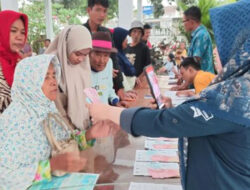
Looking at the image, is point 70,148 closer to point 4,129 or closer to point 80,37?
point 4,129

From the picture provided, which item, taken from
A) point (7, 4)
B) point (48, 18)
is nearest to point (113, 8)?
point (7, 4)

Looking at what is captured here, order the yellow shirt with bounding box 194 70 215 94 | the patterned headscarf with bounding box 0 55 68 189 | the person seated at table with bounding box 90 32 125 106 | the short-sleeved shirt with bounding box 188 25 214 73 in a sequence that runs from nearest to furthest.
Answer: the patterned headscarf with bounding box 0 55 68 189
the person seated at table with bounding box 90 32 125 106
the yellow shirt with bounding box 194 70 215 94
the short-sleeved shirt with bounding box 188 25 214 73

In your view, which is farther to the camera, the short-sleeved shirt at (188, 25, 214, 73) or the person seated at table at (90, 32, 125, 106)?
the short-sleeved shirt at (188, 25, 214, 73)

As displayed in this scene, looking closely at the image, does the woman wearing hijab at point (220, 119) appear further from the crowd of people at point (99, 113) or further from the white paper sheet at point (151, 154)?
Result: the white paper sheet at point (151, 154)

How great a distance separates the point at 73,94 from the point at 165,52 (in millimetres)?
5299

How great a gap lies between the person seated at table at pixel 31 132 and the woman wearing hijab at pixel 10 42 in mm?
479

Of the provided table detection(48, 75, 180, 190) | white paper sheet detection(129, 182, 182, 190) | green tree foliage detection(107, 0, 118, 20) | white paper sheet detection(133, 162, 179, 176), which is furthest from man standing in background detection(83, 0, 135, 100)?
green tree foliage detection(107, 0, 118, 20)

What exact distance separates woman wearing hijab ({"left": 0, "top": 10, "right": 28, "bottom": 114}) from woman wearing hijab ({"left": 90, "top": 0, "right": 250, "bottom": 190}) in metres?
0.99

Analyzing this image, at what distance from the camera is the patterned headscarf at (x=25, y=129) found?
90 centimetres

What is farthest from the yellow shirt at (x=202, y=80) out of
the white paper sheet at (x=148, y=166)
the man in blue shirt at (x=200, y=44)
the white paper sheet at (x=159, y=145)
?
the white paper sheet at (x=148, y=166)

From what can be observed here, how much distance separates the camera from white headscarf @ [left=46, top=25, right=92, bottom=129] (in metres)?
1.42

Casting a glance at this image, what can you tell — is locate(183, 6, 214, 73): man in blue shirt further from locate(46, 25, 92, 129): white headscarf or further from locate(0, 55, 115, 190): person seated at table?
locate(0, 55, 115, 190): person seated at table

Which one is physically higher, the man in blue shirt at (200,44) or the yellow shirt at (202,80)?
the man in blue shirt at (200,44)

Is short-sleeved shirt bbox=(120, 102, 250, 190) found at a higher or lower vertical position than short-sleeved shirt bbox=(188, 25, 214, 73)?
lower
